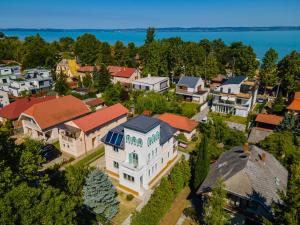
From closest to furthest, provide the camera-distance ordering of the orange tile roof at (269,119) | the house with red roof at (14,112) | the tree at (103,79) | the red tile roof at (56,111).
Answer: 1. the red tile roof at (56,111)
2. the orange tile roof at (269,119)
3. the house with red roof at (14,112)
4. the tree at (103,79)

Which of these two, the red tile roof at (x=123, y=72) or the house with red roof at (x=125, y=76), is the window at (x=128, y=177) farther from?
the red tile roof at (x=123, y=72)

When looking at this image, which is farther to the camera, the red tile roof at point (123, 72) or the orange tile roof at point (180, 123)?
the red tile roof at point (123, 72)

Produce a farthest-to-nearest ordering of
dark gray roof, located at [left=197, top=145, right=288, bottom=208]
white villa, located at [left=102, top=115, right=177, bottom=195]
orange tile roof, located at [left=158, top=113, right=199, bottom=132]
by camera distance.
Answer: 1. orange tile roof, located at [left=158, top=113, right=199, bottom=132]
2. white villa, located at [left=102, top=115, right=177, bottom=195]
3. dark gray roof, located at [left=197, top=145, right=288, bottom=208]

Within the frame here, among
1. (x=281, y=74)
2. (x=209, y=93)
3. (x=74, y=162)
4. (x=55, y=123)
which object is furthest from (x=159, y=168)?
(x=281, y=74)

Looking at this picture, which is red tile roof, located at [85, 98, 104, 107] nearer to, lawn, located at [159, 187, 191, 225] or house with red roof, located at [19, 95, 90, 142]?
house with red roof, located at [19, 95, 90, 142]

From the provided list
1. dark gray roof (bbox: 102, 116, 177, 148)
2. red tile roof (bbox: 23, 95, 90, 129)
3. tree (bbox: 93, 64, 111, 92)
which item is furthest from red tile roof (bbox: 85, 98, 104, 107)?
dark gray roof (bbox: 102, 116, 177, 148)

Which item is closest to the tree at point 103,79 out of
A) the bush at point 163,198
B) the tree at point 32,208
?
the bush at point 163,198
